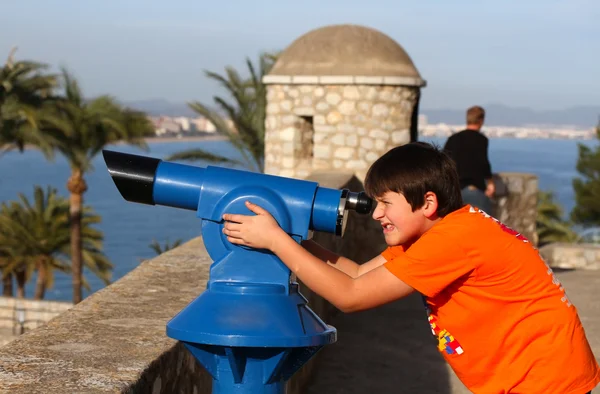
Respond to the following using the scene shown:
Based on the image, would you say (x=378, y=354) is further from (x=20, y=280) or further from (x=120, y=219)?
(x=120, y=219)

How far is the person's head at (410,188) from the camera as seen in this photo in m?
1.91

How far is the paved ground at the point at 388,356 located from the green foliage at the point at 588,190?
85.1 ft

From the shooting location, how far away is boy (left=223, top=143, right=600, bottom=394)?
6.23 feet

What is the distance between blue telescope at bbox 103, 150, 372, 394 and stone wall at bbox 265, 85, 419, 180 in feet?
19.6

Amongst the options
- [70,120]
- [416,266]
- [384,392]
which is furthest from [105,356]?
[70,120]

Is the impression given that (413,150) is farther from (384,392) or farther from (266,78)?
(266,78)

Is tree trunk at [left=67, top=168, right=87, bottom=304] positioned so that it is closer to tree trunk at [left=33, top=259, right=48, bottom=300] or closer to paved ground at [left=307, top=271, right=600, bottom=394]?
tree trunk at [left=33, top=259, right=48, bottom=300]

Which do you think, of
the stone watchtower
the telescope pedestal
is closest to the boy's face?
the telescope pedestal

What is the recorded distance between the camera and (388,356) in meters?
4.73

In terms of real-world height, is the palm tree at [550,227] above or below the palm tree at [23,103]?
below

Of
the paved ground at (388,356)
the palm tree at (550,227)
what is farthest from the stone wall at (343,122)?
the palm tree at (550,227)

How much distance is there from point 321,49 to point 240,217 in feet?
21.3

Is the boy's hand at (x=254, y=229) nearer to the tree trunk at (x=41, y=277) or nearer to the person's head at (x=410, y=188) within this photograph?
the person's head at (x=410, y=188)

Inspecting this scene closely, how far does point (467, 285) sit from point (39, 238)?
829 inches
